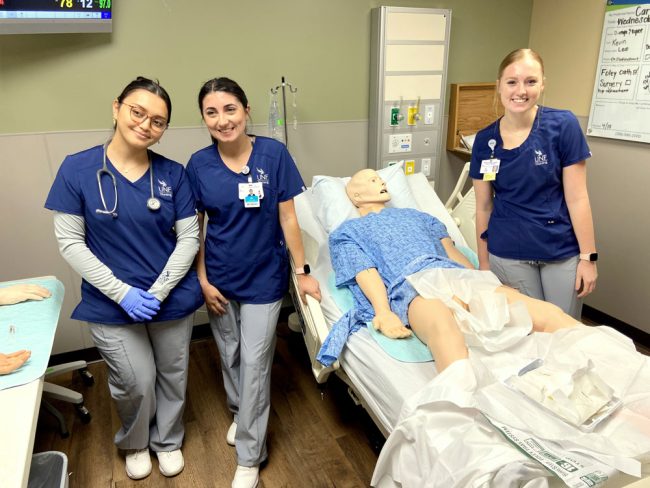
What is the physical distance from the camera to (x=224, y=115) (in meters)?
1.57

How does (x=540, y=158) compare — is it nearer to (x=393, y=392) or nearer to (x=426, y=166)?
(x=393, y=392)

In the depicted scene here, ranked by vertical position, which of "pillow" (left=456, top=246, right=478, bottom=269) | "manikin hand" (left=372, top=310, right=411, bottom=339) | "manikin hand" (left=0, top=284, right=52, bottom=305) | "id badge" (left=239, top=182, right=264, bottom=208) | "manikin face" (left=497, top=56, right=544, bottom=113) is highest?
"manikin face" (left=497, top=56, right=544, bottom=113)

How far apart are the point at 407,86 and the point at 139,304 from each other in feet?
6.45

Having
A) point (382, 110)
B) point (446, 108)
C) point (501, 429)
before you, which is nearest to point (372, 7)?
point (382, 110)

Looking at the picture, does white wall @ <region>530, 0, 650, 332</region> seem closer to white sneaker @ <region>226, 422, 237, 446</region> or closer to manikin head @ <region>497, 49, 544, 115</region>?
manikin head @ <region>497, 49, 544, 115</region>

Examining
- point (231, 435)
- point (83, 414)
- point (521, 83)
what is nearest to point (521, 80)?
point (521, 83)

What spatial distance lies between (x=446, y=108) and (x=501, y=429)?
2333 mm

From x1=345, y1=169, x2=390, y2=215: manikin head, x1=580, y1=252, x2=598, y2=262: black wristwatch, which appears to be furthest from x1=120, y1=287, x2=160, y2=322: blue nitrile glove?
x1=580, y1=252, x2=598, y2=262: black wristwatch

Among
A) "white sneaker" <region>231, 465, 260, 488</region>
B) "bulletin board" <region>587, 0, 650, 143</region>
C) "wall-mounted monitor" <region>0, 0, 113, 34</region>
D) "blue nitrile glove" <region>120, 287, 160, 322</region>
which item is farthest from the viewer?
"bulletin board" <region>587, 0, 650, 143</region>

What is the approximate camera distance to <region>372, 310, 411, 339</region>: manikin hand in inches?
63.7

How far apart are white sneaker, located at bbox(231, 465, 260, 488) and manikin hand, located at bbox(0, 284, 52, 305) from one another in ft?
3.13

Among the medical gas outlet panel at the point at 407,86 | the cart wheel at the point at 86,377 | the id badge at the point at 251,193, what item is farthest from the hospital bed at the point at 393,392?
the cart wheel at the point at 86,377

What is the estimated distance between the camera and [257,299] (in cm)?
178

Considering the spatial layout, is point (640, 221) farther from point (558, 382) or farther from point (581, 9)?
point (558, 382)
